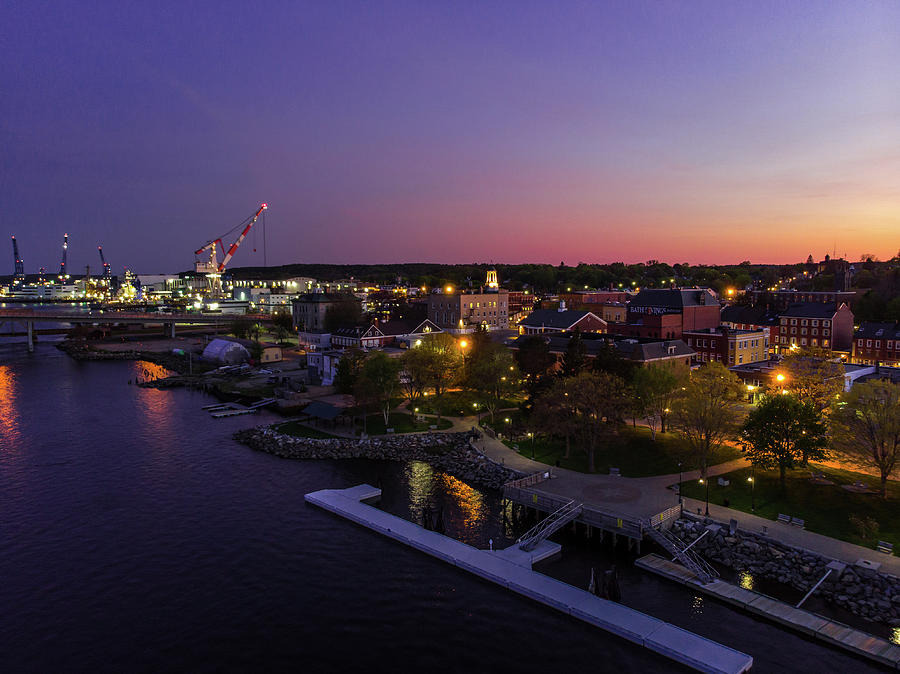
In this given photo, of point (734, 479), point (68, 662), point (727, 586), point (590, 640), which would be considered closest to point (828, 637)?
point (727, 586)

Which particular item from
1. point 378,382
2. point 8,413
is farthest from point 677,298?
point 8,413

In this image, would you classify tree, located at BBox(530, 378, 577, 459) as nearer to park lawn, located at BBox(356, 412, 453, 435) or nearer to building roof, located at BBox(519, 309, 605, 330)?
park lawn, located at BBox(356, 412, 453, 435)

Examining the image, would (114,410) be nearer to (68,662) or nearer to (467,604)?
(68,662)

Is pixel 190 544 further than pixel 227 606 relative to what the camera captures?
Yes

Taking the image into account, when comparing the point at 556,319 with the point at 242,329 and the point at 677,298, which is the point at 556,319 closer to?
the point at 677,298

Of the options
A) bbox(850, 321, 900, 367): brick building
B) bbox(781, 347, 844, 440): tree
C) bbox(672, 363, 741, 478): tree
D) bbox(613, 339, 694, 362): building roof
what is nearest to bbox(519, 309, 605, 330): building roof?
bbox(613, 339, 694, 362): building roof

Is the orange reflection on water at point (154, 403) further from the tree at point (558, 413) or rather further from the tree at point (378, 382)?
the tree at point (558, 413)
